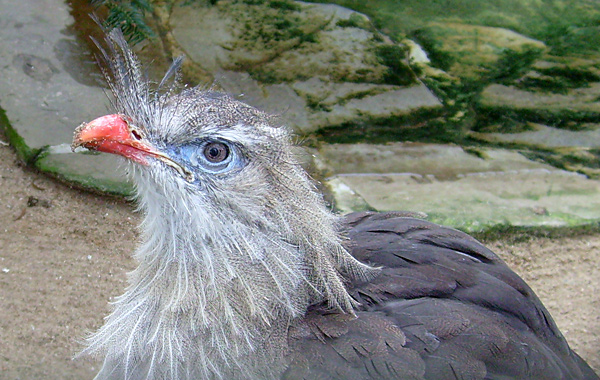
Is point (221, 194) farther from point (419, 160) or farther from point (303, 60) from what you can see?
point (303, 60)

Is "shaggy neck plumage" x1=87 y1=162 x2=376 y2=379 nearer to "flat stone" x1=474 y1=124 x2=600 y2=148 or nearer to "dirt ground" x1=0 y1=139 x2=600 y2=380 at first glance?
"dirt ground" x1=0 y1=139 x2=600 y2=380

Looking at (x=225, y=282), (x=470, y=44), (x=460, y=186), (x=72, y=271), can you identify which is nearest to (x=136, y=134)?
(x=225, y=282)

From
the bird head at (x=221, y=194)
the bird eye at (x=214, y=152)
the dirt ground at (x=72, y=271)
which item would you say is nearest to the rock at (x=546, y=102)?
the dirt ground at (x=72, y=271)

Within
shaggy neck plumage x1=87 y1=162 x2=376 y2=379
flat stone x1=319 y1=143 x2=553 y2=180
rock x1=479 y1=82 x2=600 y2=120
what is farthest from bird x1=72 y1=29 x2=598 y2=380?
rock x1=479 y1=82 x2=600 y2=120

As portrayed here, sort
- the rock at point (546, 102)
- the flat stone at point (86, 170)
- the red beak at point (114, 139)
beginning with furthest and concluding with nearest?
the rock at point (546, 102), the flat stone at point (86, 170), the red beak at point (114, 139)

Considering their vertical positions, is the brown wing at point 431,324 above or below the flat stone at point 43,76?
above

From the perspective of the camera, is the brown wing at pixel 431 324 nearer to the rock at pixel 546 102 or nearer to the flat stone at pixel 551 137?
the flat stone at pixel 551 137

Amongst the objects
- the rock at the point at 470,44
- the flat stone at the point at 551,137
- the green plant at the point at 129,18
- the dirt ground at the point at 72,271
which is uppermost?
the green plant at the point at 129,18
